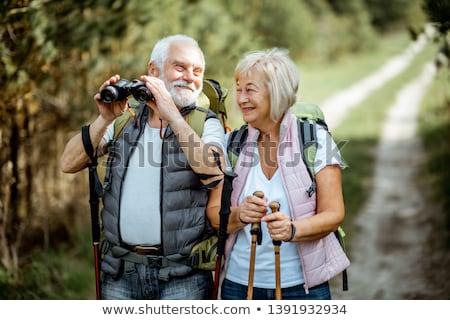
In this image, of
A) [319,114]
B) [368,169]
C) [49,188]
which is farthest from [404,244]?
[319,114]

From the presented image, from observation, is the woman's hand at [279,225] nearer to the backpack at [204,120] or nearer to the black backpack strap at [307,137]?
the black backpack strap at [307,137]

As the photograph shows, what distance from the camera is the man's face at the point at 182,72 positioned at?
8.13 feet

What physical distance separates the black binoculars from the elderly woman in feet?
1.21

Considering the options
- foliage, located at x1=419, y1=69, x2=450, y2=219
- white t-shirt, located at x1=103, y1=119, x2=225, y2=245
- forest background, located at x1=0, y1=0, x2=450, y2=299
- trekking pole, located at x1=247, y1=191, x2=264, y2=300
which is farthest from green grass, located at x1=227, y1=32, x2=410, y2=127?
trekking pole, located at x1=247, y1=191, x2=264, y2=300

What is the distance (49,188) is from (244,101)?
4.18 metres

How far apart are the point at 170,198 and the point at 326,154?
65 centimetres

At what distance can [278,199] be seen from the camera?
238 centimetres

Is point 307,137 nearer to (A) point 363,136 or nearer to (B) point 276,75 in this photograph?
(B) point 276,75

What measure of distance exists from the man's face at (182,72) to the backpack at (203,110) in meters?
0.06

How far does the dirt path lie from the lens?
17.3ft

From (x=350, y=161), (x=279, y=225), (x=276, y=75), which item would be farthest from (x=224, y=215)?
(x=350, y=161)

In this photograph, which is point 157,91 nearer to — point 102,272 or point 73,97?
point 102,272

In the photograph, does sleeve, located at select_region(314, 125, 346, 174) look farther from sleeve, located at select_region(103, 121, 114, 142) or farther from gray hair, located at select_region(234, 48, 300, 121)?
sleeve, located at select_region(103, 121, 114, 142)

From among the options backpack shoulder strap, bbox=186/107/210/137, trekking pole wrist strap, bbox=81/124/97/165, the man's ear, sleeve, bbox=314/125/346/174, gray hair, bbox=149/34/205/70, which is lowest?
sleeve, bbox=314/125/346/174
